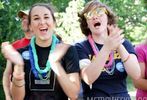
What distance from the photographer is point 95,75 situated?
299 centimetres

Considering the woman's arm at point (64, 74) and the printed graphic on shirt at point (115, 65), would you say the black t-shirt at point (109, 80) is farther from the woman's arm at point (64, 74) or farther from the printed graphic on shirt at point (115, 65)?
the woman's arm at point (64, 74)

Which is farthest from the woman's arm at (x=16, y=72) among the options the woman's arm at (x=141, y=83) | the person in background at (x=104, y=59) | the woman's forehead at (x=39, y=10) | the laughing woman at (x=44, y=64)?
the woman's arm at (x=141, y=83)

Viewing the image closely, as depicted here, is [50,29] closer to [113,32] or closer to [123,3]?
[113,32]

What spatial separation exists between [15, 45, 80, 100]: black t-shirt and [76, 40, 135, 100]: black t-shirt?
0.15m

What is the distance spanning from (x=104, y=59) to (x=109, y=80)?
233 mm

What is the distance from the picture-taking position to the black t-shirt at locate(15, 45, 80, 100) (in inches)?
116

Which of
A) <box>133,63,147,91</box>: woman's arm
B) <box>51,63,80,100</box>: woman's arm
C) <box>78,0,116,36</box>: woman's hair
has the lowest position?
<box>133,63,147,91</box>: woman's arm

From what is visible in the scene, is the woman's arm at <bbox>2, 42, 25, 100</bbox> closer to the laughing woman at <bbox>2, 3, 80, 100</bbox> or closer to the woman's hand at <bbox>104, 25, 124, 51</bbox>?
the laughing woman at <bbox>2, 3, 80, 100</bbox>

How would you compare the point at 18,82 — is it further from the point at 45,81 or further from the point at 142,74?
the point at 142,74

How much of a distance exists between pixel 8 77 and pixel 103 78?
132 centimetres

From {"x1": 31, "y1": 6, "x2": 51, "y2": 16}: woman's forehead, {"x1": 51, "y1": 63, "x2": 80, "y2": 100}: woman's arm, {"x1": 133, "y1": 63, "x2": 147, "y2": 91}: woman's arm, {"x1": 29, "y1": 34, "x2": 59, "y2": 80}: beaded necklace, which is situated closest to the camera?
{"x1": 51, "y1": 63, "x2": 80, "y2": 100}: woman's arm

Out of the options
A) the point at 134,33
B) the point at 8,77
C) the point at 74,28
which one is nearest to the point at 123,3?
the point at 134,33

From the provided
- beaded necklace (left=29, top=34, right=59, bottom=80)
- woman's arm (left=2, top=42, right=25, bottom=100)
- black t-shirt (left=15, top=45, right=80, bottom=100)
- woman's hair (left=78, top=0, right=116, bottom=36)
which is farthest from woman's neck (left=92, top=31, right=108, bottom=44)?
woman's arm (left=2, top=42, right=25, bottom=100)

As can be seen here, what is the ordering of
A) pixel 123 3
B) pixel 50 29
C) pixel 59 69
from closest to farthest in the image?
pixel 59 69
pixel 50 29
pixel 123 3
